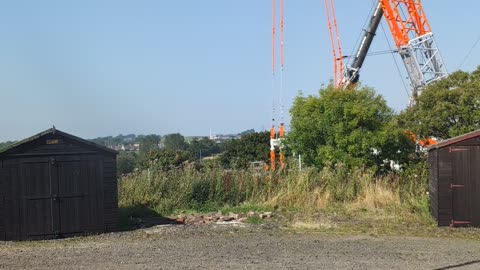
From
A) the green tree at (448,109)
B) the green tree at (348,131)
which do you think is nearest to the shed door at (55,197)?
the green tree at (348,131)

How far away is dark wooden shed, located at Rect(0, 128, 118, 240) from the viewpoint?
14727mm

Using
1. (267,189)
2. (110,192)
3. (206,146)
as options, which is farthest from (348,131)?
(206,146)

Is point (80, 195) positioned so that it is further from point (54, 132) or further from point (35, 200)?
point (54, 132)

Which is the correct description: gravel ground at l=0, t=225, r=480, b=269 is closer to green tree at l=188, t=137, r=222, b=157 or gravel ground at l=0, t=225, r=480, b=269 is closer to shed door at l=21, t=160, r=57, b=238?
shed door at l=21, t=160, r=57, b=238

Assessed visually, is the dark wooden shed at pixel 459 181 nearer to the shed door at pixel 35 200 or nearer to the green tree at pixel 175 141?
the shed door at pixel 35 200

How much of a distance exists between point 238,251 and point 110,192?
4858 millimetres

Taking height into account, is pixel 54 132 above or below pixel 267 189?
above

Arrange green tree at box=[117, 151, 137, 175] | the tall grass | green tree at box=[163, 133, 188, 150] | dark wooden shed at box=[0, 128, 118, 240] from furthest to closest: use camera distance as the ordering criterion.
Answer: green tree at box=[163, 133, 188, 150] < green tree at box=[117, 151, 137, 175] < the tall grass < dark wooden shed at box=[0, 128, 118, 240]

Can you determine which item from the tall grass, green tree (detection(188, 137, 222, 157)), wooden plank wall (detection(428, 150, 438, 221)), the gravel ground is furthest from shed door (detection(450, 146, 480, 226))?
green tree (detection(188, 137, 222, 157))

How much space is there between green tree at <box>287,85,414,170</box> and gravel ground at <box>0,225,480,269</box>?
9.96 meters

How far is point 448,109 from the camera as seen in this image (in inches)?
1086

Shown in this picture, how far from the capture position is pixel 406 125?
1127 inches

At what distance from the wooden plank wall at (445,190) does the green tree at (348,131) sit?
8.48 meters

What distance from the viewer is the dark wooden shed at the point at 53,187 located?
48.3ft
